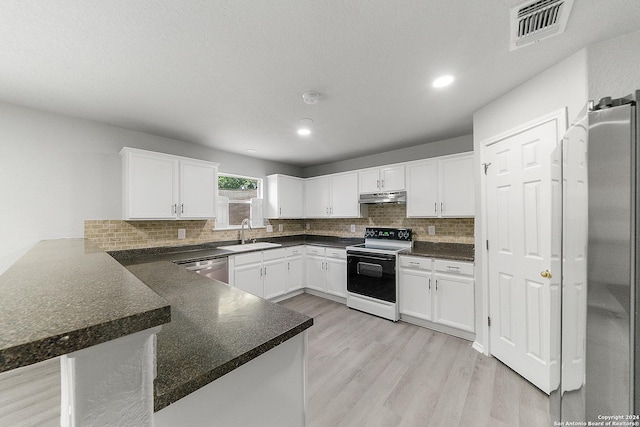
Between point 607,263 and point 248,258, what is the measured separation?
10.7ft

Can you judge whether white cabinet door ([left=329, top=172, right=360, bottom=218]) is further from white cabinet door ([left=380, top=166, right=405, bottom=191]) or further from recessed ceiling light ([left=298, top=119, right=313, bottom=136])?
recessed ceiling light ([left=298, top=119, right=313, bottom=136])

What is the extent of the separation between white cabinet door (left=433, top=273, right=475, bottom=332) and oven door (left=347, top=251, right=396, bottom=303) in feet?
1.68

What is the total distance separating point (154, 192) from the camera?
2803 mm

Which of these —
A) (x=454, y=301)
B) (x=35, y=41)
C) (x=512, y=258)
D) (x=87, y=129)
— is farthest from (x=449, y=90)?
(x=87, y=129)

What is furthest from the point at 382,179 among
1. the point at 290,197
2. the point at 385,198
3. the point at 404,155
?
the point at 290,197

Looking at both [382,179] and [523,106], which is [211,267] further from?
[523,106]

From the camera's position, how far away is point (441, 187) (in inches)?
123

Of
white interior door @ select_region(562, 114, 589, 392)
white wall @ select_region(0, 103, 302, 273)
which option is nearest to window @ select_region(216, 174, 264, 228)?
white wall @ select_region(0, 103, 302, 273)

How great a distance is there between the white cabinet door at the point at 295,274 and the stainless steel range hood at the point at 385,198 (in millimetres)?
1483

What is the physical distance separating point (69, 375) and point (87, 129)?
3.20 meters

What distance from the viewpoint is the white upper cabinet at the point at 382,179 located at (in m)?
3.52

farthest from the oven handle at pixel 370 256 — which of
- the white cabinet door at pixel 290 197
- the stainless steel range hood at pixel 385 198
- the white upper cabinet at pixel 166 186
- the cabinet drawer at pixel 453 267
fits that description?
the white upper cabinet at pixel 166 186

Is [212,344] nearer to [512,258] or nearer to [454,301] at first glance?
[512,258]

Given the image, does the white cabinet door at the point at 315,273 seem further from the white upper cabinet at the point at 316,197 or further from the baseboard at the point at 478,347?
the baseboard at the point at 478,347
